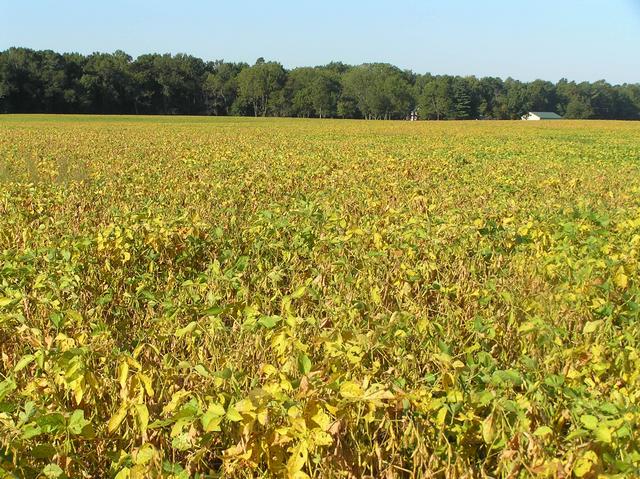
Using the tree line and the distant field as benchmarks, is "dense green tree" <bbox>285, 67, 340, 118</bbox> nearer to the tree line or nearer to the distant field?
the tree line

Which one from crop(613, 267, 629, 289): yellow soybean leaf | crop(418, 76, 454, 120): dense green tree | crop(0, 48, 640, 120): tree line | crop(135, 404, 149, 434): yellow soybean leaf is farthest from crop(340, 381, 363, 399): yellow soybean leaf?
crop(418, 76, 454, 120): dense green tree

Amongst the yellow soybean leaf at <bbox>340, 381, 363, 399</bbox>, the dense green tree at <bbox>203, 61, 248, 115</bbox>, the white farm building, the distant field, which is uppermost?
the dense green tree at <bbox>203, 61, 248, 115</bbox>

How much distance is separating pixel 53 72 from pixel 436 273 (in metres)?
91.4

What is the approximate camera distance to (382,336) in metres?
2.95

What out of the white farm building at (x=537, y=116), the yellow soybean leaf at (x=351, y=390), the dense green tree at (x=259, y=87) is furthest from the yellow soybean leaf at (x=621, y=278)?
the white farm building at (x=537, y=116)

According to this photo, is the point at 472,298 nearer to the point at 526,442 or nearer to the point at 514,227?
→ the point at 514,227

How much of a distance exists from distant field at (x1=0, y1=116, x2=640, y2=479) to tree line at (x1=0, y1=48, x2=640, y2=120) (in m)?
85.6

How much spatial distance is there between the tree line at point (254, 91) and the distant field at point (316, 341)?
85.6m

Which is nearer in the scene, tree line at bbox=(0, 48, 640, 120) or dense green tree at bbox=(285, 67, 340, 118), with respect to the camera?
tree line at bbox=(0, 48, 640, 120)

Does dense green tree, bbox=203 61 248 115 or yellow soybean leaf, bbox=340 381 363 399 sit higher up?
dense green tree, bbox=203 61 248 115

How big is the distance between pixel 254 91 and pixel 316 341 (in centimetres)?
10776

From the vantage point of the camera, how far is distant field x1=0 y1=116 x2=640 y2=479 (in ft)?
6.79

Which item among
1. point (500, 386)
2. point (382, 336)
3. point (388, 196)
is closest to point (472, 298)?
point (382, 336)

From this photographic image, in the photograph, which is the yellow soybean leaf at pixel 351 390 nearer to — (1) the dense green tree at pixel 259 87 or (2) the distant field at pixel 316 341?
(2) the distant field at pixel 316 341
